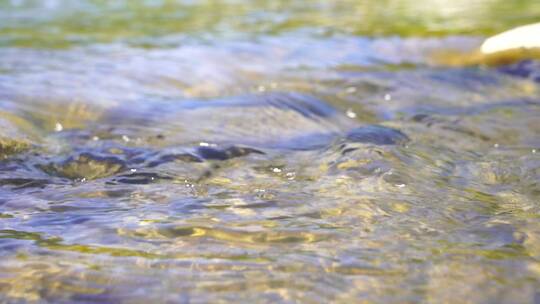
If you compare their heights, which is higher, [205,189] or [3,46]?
[3,46]

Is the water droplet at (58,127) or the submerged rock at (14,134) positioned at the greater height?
the submerged rock at (14,134)

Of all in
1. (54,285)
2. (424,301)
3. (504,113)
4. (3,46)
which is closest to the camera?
(424,301)

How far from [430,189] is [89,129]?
7.74 ft

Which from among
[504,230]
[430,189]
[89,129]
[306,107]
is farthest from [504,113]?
[89,129]

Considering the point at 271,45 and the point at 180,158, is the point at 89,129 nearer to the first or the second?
the point at 180,158

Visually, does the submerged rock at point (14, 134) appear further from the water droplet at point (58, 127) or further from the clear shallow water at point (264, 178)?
the water droplet at point (58, 127)

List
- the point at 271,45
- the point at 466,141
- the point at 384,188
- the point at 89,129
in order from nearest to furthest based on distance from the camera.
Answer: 1. the point at 384,188
2. the point at 466,141
3. the point at 89,129
4. the point at 271,45

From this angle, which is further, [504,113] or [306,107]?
[306,107]

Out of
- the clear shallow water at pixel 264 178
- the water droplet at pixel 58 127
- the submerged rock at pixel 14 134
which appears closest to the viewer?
the clear shallow water at pixel 264 178

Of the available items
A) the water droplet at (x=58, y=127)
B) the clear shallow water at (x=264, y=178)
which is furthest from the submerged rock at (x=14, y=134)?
the water droplet at (x=58, y=127)

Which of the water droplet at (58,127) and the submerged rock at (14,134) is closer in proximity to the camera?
the submerged rock at (14,134)

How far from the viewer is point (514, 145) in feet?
12.4

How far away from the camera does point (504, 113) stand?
468cm

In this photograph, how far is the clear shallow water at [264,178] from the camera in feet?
6.81
